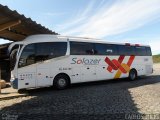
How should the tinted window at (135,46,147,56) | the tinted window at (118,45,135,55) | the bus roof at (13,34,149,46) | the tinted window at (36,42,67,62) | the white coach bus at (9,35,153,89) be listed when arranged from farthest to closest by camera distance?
the tinted window at (135,46,147,56) → the tinted window at (118,45,135,55) → the bus roof at (13,34,149,46) → the tinted window at (36,42,67,62) → the white coach bus at (9,35,153,89)

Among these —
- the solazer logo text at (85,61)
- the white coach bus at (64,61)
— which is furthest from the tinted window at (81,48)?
the solazer logo text at (85,61)

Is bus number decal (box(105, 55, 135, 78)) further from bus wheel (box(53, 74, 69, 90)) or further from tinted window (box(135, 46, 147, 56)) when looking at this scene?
bus wheel (box(53, 74, 69, 90))

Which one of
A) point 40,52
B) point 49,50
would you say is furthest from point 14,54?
point 49,50

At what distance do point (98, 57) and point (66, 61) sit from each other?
2.61 m

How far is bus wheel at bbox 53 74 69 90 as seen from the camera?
45.3 ft

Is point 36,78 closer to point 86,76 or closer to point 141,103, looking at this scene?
point 86,76

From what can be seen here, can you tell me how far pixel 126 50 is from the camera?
1819 centimetres

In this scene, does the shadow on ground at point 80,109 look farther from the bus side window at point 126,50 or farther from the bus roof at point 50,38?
the bus side window at point 126,50

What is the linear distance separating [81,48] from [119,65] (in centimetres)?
365

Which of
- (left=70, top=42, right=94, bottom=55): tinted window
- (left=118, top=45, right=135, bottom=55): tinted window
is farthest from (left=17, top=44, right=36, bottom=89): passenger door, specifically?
(left=118, top=45, right=135, bottom=55): tinted window

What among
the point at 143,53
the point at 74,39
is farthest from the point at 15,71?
the point at 143,53

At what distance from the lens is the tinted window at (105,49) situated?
16.1 metres

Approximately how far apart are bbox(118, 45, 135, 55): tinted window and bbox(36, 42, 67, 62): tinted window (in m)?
4.98

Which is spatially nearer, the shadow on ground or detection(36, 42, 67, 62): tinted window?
the shadow on ground
